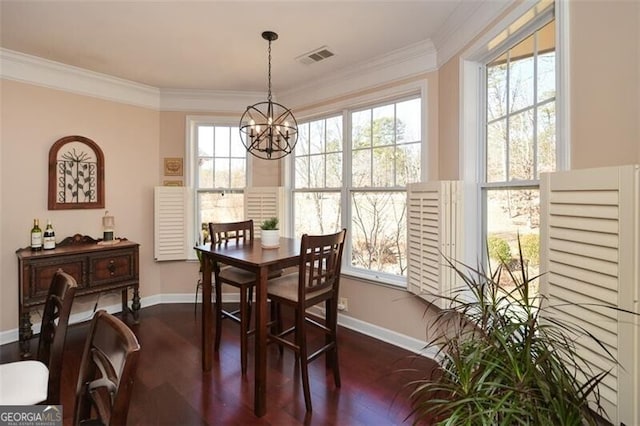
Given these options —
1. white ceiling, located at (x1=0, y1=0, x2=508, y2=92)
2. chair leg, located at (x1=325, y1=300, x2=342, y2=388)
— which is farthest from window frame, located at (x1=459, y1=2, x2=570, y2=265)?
chair leg, located at (x1=325, y1=300, x2=342, y2=388)

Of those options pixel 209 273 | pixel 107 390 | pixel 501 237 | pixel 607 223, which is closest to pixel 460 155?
pixel 501 237

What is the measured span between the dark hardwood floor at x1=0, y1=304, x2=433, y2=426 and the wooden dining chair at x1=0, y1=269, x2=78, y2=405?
637 mm

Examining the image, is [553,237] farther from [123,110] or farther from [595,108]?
[123,110]

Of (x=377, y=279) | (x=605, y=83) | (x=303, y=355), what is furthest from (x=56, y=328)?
(x=605, y=83)

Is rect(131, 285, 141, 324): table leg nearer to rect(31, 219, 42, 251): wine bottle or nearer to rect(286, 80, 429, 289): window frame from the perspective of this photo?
rect(31, 219, 42, 251): wine bottle

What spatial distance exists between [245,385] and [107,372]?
4.86 feet

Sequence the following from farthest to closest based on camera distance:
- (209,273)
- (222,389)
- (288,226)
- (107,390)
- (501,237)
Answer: (288,226) < (209,273) < (222,389) < (501,237) < (107,390)

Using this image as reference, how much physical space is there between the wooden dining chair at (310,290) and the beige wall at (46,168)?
230cm

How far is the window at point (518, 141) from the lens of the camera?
5.44ft

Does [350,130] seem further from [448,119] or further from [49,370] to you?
[49,370]

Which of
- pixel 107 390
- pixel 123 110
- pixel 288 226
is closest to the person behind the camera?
pixel 107 390

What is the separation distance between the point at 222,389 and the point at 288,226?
6.62 feet

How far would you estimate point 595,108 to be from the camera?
125 centimetres

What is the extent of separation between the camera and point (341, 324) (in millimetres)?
3314
